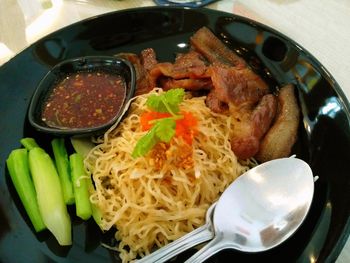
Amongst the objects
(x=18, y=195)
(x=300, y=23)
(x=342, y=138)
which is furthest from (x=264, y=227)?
(x=300, y=23)

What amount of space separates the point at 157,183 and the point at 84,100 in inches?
30.4

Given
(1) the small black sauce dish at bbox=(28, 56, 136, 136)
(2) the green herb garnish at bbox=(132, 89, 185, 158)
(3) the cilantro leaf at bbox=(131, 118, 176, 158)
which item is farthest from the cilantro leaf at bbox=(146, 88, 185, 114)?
(1) the small black sauce dish at bbox=(28, 56, 136, 136)

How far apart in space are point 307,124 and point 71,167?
1.31 metres

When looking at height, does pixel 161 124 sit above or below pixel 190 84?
above

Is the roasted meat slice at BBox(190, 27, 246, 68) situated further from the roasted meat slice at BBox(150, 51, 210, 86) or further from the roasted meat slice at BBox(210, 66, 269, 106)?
the roasted meat slice at BBox(210, 66, 269, 106)

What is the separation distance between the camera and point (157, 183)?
6.25ft

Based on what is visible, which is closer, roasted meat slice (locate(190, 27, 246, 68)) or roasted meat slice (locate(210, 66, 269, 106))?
roasted meat slice (locate(210, 66, 269, 106))

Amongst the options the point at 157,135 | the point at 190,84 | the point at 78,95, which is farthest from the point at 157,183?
the point at 78,95

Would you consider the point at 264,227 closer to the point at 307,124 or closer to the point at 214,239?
the point at 214,239

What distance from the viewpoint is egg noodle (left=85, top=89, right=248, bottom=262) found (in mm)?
1809

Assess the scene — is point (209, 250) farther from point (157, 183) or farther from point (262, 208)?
point (157, 183)

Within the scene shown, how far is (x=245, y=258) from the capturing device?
5.31 ft

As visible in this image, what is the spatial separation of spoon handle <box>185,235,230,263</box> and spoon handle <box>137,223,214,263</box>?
5 cm

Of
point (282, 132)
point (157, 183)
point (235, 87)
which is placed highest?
point (235, 87)
